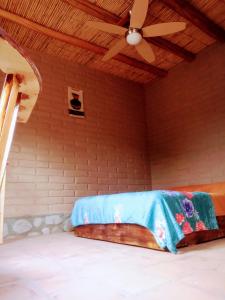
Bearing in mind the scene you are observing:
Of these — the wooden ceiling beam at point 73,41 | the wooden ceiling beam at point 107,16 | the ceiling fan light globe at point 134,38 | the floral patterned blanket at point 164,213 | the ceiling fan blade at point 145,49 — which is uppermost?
the wooden ceiling beam at point 107,16

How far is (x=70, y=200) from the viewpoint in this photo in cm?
421

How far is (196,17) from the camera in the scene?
363 cm

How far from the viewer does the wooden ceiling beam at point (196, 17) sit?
339cm

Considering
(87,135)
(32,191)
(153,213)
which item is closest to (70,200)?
(32,191)

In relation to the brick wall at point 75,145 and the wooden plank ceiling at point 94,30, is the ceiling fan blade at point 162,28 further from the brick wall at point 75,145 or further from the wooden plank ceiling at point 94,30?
the brick wall at point 75,145

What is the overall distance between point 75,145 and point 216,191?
248 cm

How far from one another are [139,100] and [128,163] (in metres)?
1.58

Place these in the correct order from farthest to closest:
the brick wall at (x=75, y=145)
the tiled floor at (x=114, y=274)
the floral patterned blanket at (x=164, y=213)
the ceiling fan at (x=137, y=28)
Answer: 1. the brick wall at (x=75, y=145)
2. the ceiling fan at (x=137, y=28)
3. the floral patterned blanket at (x=164, y=213)
4. the tiled floor at (x=114, y=274)

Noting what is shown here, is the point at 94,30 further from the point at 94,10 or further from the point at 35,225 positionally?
the point at 35,225

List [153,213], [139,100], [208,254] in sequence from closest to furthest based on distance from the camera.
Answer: [208,254] → [153,213] → [139,100]

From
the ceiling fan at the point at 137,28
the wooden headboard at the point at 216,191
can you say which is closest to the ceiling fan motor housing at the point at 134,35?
the ceiling fan at the point at 137,28

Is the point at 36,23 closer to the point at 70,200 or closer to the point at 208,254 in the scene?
the point at 70,200

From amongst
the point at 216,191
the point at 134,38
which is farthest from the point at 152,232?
the point at 134,38

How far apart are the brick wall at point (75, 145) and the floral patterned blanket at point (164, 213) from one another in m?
1.32
